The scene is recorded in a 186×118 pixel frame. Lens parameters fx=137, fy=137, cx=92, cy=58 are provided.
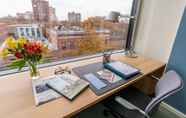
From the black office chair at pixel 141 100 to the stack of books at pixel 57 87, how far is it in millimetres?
330

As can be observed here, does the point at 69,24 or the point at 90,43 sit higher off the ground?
the point at 69,24

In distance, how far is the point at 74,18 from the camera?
149cm

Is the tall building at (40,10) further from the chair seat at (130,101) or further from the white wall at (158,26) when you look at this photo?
the white wall at (158,26)

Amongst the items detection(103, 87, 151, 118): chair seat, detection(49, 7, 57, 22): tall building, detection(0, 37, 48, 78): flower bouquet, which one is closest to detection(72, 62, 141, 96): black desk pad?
detection(103, 87, 151, 118): chair seat

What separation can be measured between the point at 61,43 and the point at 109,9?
750mm

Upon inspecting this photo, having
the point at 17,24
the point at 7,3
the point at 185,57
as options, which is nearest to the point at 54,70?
the point at 17,24

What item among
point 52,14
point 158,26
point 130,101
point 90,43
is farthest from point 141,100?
point 52,14

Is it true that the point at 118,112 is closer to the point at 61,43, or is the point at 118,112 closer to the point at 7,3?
the point at 61,43

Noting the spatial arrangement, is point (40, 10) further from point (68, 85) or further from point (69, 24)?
point (68, 85)

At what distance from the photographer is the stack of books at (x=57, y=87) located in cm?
95

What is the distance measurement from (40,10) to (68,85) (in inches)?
29.7

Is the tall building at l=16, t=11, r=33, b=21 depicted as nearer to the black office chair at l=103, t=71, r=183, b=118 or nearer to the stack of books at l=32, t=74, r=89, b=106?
the stack of books at l=32, t=74, r=89, b=106

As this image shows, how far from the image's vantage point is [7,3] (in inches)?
44.1

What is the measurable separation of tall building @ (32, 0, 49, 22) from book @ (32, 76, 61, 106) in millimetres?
590
